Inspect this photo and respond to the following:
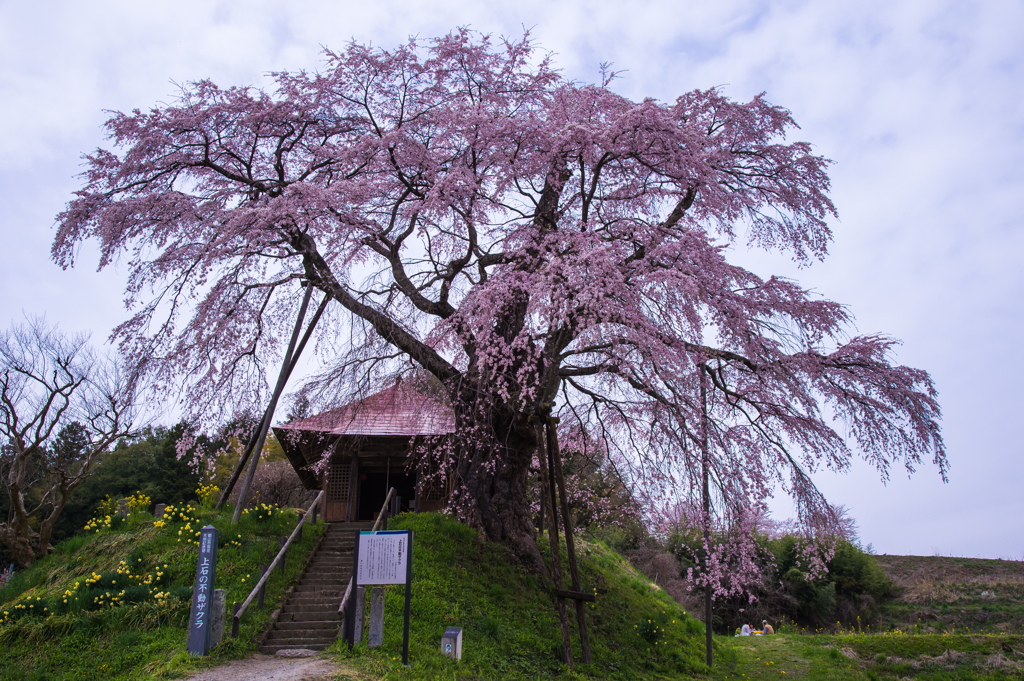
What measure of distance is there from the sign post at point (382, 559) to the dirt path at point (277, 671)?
67 centimetres

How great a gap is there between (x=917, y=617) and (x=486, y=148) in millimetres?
20942

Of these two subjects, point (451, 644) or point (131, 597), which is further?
point (131, 597)

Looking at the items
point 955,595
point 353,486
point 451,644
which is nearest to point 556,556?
point 451,644

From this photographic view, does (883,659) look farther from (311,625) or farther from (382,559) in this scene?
(311,625)

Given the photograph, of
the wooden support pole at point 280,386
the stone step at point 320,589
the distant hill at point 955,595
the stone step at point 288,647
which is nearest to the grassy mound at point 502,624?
the stone step at point 288,647

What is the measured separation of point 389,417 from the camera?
52.1 ft

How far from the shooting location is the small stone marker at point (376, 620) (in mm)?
7816

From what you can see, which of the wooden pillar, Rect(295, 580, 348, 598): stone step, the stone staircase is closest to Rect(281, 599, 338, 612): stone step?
the stone staircase

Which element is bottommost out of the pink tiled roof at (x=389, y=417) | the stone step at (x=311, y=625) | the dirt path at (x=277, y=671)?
the dirt path at (x=277, y=671)

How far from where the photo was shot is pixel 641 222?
997 centimetres

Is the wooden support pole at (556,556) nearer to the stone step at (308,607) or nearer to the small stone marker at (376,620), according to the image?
the small stone marker at (376,620)

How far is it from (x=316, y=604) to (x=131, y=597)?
2630mm

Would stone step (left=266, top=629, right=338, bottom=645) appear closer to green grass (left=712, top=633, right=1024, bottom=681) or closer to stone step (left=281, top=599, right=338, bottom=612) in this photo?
stone step (left=281, top=599, right=338, bottom=612)

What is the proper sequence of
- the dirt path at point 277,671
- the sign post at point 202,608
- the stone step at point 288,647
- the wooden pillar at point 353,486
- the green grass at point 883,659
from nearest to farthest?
1. the dirt path at point 277,671
2. the sign post at point 202,608
3. the stone step at point 288,647
4. the green grass at point 883,659
5. the wooden pillar at point 353,486
